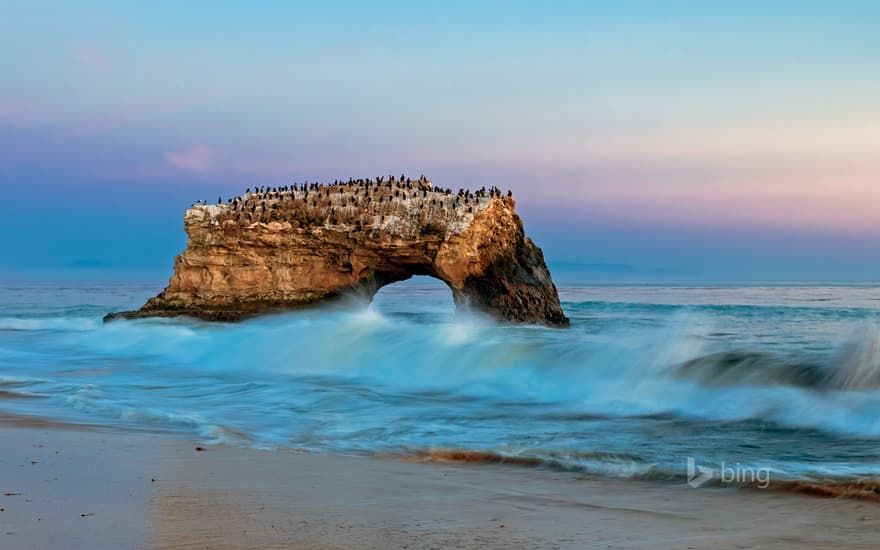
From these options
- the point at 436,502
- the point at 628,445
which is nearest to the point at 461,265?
the point at 628,445

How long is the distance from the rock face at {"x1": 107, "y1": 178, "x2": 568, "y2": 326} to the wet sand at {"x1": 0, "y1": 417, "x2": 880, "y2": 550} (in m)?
15.9

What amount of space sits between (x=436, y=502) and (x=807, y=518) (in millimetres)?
2445

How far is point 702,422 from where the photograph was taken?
9898mm

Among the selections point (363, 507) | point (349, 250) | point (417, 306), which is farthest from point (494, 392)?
point (417, 306)

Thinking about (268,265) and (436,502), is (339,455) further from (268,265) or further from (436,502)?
(268,265)

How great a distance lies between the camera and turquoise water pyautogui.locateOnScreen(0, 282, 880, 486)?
8.33m

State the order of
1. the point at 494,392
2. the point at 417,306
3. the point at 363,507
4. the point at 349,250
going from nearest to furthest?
1. the point at 363,507
2. the point at 494,392
3. the point at 349,250
4. the point at 417,306

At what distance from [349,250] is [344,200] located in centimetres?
149

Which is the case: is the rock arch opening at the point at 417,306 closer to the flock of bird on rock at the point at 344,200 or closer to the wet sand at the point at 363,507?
the flock of bird on rock at the point at 344,200

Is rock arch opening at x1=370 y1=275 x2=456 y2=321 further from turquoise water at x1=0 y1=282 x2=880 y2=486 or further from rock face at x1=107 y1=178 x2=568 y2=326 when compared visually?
turquoise water at x1=0 y1=282 x2=880 y2=486

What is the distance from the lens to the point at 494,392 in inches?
516

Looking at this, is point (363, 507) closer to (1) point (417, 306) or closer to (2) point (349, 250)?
(2) point (349, 250)

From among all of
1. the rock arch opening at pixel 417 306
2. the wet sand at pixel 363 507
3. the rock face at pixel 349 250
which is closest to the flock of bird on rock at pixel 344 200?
the rock face at pixel 349 250

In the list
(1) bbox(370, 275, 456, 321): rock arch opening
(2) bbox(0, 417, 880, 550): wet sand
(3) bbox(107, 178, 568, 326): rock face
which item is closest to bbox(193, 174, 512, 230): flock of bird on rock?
(3) bbox(107, 178, 568, 326): rock face
